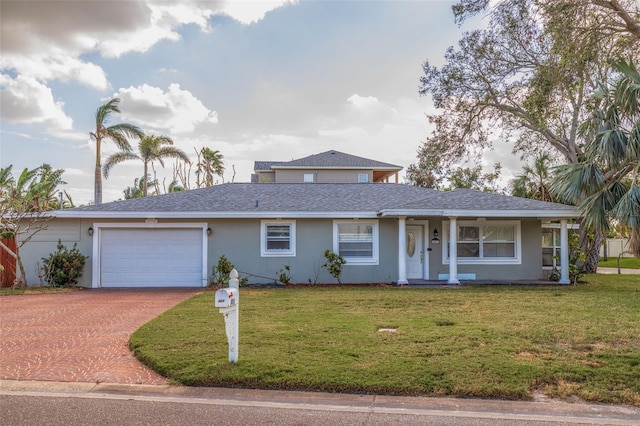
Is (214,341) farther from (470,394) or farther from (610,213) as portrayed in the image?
(610,213)

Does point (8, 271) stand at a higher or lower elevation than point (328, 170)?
lower

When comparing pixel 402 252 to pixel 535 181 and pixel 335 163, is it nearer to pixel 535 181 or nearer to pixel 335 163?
pixel 335 163

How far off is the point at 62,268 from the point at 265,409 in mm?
12730

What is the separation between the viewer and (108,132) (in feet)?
81.5

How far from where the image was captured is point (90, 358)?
21.2 feet

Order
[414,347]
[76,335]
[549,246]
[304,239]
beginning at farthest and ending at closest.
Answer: [549,246] → [304,239] → [76,335] → [414,347]

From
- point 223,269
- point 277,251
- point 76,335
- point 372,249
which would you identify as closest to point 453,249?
point 372,249

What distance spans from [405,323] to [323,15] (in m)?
10.2

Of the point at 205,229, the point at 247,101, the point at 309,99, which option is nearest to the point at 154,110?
the point at 247,101

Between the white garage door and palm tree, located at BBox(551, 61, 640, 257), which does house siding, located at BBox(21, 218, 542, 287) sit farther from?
palm tree, located at BBox(551, 61, 640, 257)

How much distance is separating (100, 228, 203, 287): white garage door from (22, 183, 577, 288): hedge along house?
0.11 ft

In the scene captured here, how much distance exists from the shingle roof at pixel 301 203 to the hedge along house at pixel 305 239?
0.15 ft

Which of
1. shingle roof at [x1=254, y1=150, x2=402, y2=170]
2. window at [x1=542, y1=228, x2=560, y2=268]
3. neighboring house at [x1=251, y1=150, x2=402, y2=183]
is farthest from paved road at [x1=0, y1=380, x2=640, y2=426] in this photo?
shingle roof at [x1=254, y1=150, x2=402, y2=170]

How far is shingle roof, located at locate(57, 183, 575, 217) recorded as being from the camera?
15.1 m
